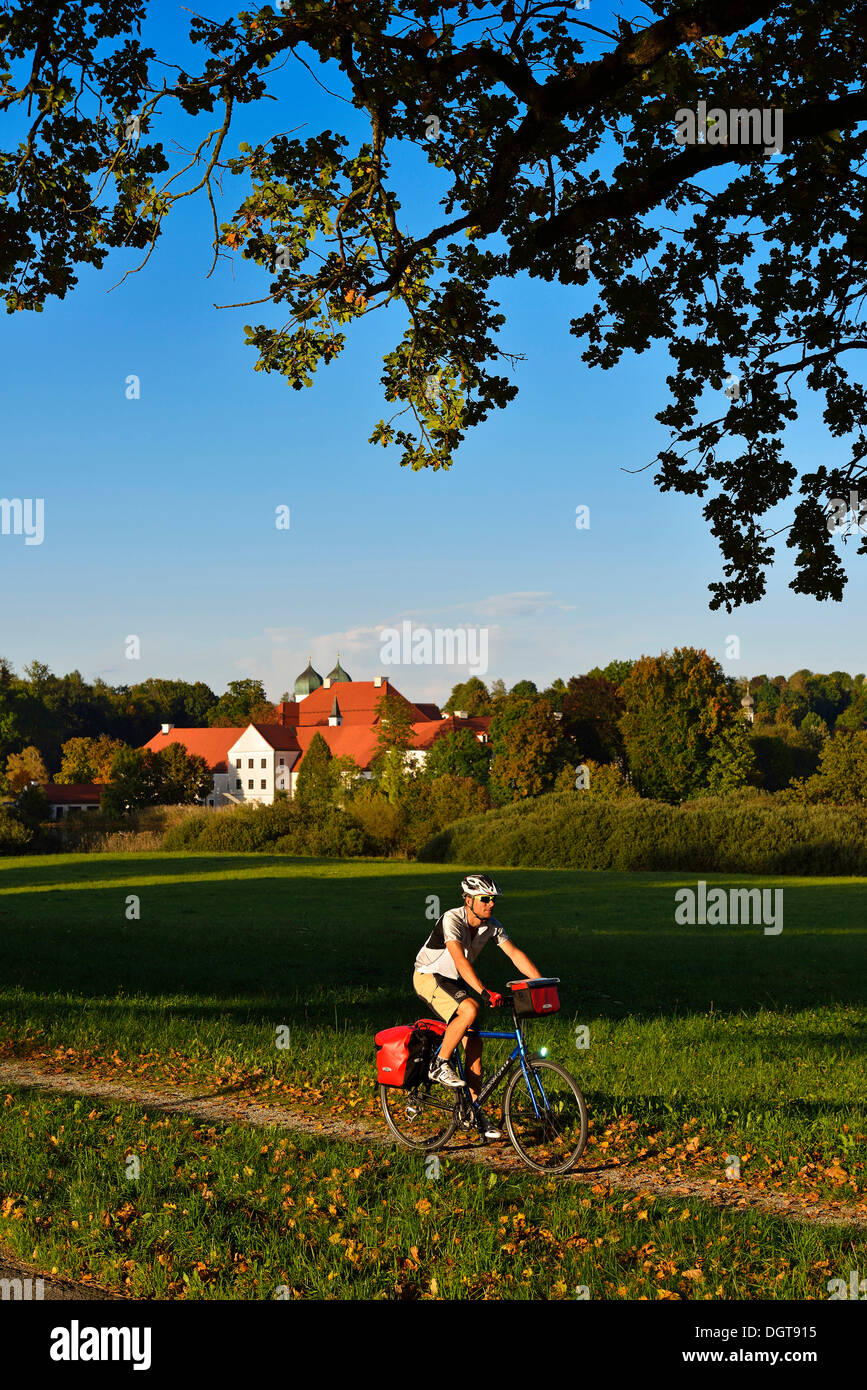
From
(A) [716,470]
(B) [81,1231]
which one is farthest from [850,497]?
(B) [81,1231]

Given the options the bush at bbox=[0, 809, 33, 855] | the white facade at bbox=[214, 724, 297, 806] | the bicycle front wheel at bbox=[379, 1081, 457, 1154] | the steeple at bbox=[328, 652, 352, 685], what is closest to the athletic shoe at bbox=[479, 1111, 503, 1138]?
the bicycle front wheel at bbox=[379, 1081, 457, 1154]

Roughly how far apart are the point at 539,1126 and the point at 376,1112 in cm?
241

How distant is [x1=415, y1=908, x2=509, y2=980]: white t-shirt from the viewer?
7509mm

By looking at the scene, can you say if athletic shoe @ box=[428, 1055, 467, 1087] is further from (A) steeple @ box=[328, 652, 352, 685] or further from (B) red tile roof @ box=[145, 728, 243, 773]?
(A) steeple @ box=[328, 652, 352, 685]

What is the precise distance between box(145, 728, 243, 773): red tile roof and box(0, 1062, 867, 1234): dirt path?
10725 cm

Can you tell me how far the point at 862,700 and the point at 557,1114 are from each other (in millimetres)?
143443

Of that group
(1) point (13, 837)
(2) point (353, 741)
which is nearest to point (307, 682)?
(2) point (353, 741)

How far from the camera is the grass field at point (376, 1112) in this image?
6.28 metres

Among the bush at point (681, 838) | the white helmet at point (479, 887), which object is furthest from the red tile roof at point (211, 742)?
the white helmet at point (479, 887)

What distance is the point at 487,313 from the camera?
13328 mm

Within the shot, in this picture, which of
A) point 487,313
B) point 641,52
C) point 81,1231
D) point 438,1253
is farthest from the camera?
point 487,313

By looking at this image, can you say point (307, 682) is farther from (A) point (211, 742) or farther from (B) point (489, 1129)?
(B) point (489, 1129)

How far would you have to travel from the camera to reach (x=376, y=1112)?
32.1 ft
